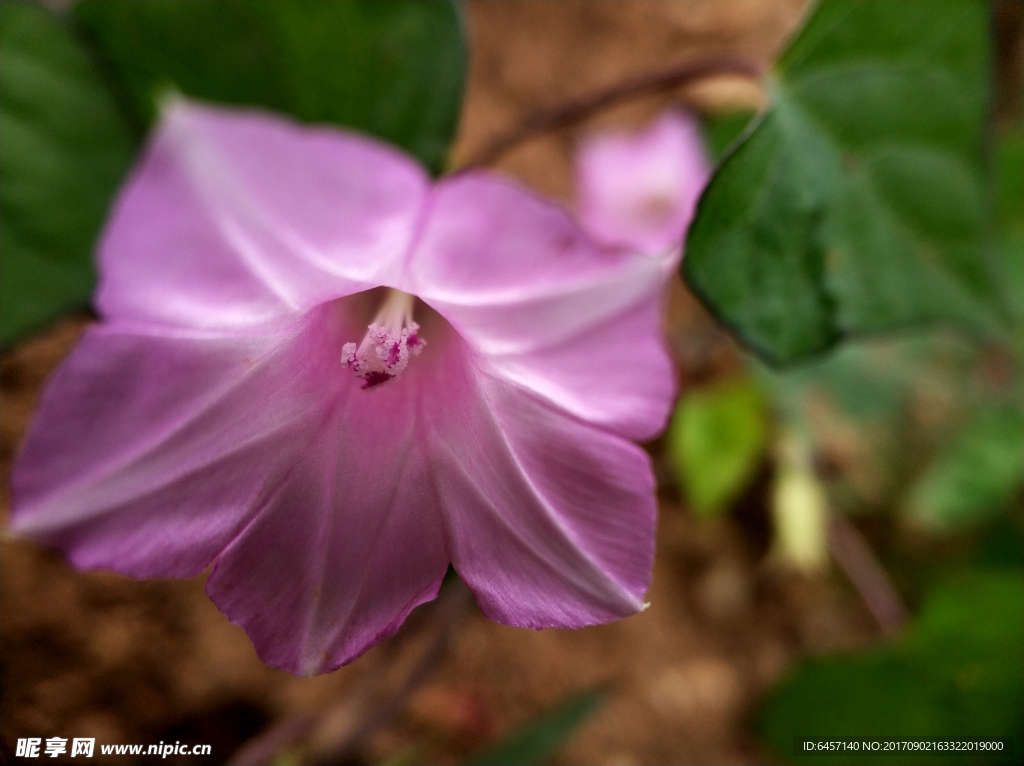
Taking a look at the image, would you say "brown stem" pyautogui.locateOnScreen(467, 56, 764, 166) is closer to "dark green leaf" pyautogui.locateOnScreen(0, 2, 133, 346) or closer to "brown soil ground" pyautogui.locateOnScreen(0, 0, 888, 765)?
"dark green leaf" pyautogui.locateOnScreen(0, 2, 133, 346)

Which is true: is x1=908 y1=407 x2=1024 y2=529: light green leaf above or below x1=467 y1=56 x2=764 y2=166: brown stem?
below

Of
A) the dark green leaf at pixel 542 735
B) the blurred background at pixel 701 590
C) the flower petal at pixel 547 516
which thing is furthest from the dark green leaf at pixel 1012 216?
the flower petal at pixel 547 516

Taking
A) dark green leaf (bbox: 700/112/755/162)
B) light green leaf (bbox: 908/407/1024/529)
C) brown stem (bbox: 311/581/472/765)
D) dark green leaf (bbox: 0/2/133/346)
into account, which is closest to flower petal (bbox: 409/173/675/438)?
dark green leaf (bbox: 0/2/133/346)

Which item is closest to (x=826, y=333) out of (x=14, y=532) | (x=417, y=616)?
(x=14, y=532)

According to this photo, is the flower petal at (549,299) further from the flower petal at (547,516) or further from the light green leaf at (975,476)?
the light green leaf at (975,476)

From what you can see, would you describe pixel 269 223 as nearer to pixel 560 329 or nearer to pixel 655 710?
pixel 560 329

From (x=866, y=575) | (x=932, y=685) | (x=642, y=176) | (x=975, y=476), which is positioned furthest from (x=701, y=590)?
(x=642, y=176)

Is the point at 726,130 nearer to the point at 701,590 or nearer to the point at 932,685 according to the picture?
the point at 701,590
